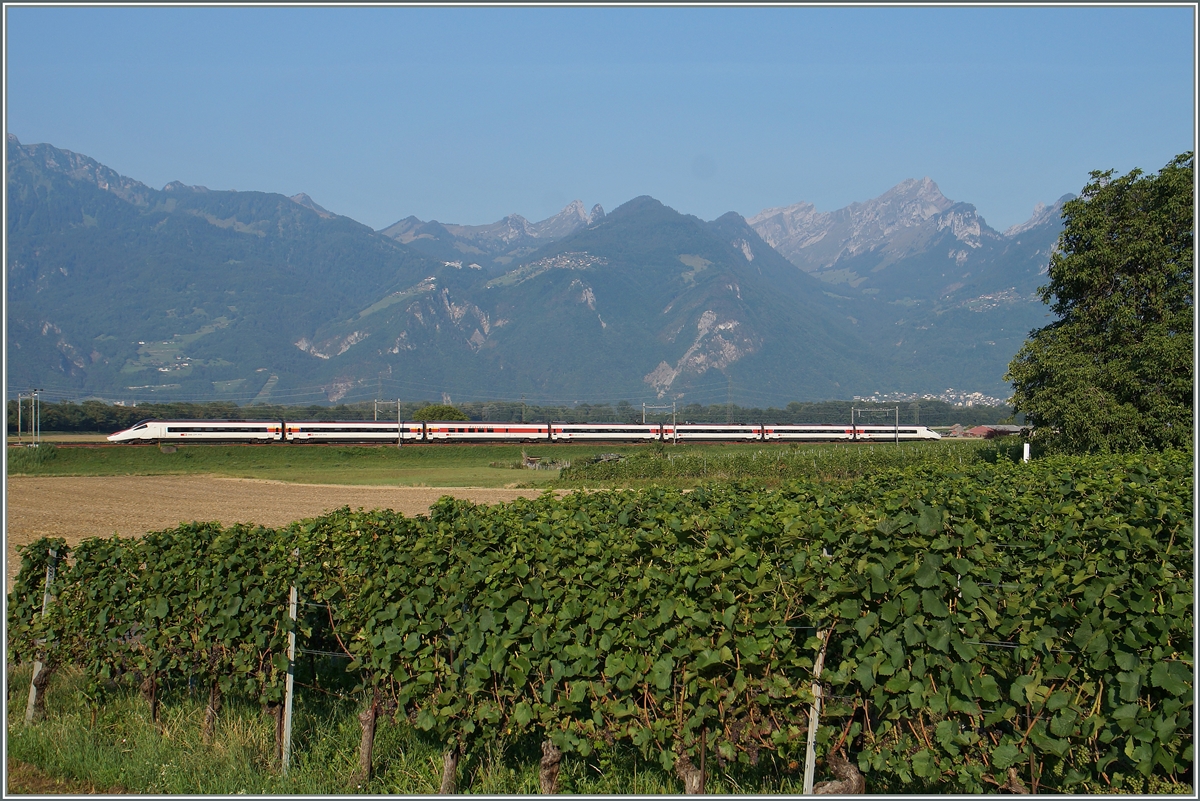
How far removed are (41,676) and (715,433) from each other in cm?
8455

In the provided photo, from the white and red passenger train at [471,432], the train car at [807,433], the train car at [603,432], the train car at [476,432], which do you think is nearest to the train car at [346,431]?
the white and red passenger train at [471,432]

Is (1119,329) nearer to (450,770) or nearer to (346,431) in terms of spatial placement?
(450,770)

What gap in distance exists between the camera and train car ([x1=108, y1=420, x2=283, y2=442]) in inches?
2879

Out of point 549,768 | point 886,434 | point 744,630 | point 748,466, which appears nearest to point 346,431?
point 748,466

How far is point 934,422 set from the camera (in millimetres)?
187500

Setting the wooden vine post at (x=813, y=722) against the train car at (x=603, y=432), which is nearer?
the wooden vine post at (x=813, y=722)

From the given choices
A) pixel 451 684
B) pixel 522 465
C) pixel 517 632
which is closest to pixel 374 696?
pixel 451 684

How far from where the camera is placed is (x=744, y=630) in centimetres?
572

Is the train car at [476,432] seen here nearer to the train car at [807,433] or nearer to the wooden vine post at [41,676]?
the train car at [807,433]

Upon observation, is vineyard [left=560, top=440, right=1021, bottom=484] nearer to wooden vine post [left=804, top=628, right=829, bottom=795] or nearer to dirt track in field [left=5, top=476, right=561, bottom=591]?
dirt track in field [left=5, top=476, right=561, bottom=591]

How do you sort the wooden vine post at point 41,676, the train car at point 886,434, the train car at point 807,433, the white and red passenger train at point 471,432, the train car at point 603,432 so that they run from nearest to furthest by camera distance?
the wooden vine post at point 41,676 < the white and red passenger train at point 471,432 < the train car at point 603,432 < the train car at point 807,433 < the train car at point 886,434

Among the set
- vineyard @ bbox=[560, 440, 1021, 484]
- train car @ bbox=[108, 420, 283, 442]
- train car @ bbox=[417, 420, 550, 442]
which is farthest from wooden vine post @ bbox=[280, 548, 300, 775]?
train car @ bbox=[417, 420, 550, 442]

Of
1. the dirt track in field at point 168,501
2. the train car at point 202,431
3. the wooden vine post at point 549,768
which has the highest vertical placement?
the wooden vine post at point 549,768

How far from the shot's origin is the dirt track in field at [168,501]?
2695 centimetres
